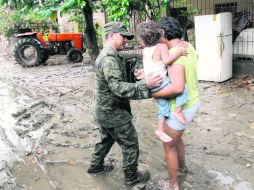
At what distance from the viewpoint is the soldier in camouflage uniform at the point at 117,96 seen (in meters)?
3.19

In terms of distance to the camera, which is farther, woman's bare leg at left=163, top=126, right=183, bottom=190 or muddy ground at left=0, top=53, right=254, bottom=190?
muddy ground at left=0, top=53, right=254, bottom=190

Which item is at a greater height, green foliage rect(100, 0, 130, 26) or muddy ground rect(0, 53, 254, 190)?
green foliage rect(100, 0, 130, 26)

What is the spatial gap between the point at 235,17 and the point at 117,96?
674 centimetres

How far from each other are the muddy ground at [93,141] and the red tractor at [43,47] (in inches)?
195

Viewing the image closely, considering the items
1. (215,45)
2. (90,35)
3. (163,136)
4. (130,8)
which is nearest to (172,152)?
(163,136)

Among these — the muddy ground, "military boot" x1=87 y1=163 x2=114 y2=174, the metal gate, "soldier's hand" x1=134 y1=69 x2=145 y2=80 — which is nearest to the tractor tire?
the muddy ground

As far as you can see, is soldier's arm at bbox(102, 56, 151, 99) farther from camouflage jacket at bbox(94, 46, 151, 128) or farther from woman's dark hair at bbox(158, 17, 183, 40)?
woman's dark hair at bbox(158, 17, 183, 40)

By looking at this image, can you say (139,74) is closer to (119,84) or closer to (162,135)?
(119,84)

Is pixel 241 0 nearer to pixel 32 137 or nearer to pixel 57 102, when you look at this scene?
pixel 57 102

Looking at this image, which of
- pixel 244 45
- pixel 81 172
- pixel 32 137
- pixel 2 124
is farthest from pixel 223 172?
pixel 244 45

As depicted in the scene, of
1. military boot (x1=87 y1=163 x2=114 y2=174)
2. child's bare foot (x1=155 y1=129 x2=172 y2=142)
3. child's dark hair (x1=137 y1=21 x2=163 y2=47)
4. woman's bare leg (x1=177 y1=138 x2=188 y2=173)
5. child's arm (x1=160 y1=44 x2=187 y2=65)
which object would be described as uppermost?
child's dark hair (x1=137 y1=21 x2=163 y2=47)

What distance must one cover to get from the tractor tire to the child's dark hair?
428 inches

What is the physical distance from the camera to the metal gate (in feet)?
27.0

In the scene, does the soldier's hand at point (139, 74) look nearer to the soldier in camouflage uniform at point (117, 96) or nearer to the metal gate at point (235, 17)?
the soldier in camouflage uniform at point (117, 96)
